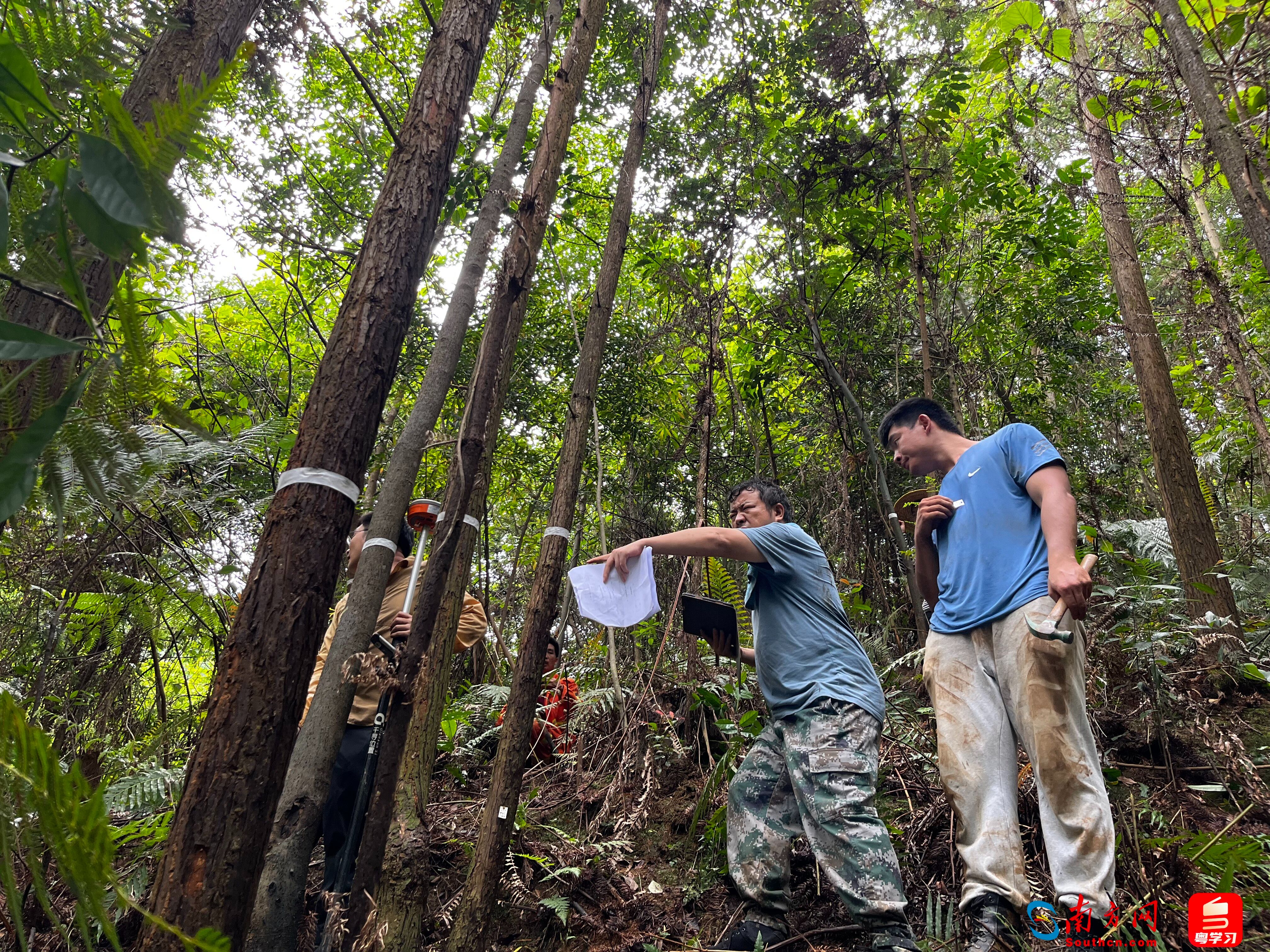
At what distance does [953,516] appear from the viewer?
3252 mm

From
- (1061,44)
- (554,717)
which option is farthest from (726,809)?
(1061,44)

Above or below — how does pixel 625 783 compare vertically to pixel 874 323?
below

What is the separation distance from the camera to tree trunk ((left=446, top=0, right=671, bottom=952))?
2803 mm

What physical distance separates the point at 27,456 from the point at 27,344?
0.12m

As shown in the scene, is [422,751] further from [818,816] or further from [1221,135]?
[1221,135]

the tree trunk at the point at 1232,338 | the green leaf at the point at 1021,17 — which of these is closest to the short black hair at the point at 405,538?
the green leaf at the point at 1021,17

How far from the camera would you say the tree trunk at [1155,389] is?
539 centimetres

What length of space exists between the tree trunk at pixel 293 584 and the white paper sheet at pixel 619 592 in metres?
1.26

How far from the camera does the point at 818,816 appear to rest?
9.32 feet

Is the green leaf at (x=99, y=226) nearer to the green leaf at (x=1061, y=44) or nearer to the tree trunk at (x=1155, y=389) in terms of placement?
the tree trunk at (x=1155, y=389)

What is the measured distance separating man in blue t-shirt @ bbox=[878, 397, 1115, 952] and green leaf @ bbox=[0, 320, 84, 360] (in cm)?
280

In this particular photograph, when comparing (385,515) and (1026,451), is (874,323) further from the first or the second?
(385,515)

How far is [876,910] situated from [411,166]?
10.2 feet

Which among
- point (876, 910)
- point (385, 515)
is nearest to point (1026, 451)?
point (876, 910)
